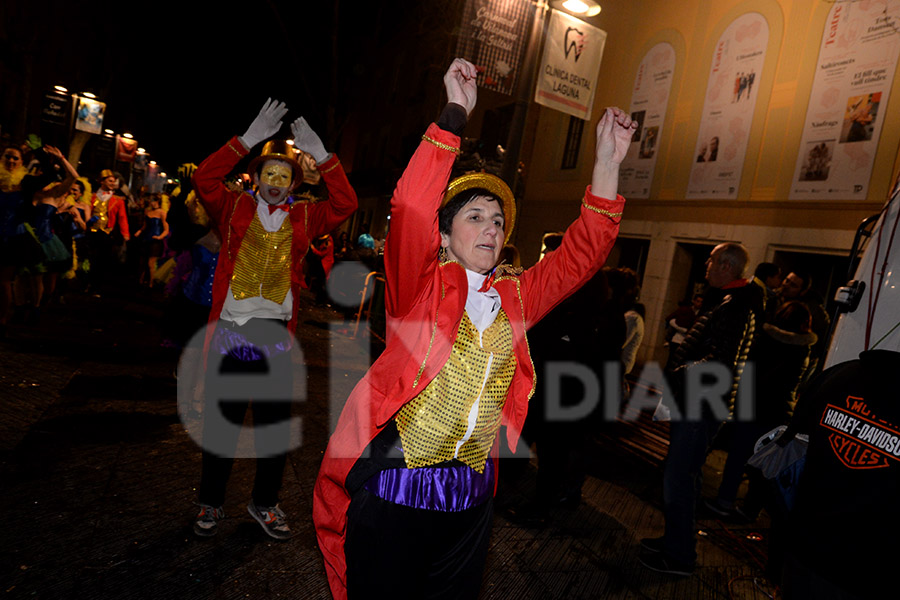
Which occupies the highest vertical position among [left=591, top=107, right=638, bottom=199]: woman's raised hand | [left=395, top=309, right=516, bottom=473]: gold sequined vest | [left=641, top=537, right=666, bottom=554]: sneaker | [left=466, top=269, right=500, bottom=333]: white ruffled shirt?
[left=591, top=107, right=638, bottom=199]: woman's raised hand

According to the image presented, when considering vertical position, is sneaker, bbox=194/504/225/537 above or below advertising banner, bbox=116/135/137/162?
below

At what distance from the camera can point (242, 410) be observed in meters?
3.18

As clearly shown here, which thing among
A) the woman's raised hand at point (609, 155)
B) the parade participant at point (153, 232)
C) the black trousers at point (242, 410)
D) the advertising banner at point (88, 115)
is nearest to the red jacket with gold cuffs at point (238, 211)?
the black trousers at point (242, 410)

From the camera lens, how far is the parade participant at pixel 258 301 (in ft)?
10.3

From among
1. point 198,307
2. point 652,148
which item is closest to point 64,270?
point 198,307

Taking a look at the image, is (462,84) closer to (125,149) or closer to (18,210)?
(18,210)

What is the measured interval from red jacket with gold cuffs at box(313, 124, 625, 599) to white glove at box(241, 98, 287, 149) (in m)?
1.86

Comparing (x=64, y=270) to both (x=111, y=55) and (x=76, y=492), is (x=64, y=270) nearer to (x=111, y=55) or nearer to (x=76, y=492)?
(x=76, y=492)

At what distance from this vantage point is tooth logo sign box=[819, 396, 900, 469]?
1.66 meters

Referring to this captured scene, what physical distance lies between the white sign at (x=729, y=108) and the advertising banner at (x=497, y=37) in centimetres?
541

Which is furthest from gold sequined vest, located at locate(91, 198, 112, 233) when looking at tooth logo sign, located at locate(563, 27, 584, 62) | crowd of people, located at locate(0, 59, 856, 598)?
tooth logo sign, located at locate(563, 27, 584, 62)

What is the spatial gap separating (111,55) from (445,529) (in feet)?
95.3

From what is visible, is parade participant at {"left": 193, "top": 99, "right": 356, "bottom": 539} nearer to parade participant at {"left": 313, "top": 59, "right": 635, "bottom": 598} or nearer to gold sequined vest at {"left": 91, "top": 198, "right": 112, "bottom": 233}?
parade participant at {"left": 313, "top": 59, "right": 635, "bottom": 598}

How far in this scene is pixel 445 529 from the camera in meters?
1.73
